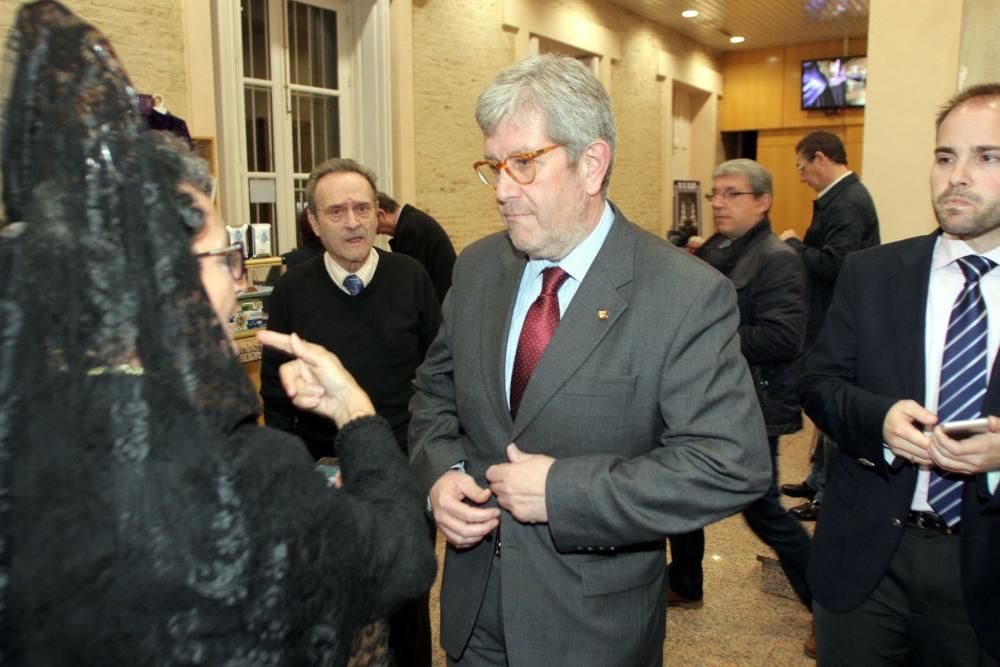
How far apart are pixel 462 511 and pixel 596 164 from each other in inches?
31.7

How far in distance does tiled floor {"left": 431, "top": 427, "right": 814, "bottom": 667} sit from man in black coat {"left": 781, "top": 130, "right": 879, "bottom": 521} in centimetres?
77

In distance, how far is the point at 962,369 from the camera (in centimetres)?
180

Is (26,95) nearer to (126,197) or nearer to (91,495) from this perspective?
(126,197)

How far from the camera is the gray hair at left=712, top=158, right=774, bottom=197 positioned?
367 cm

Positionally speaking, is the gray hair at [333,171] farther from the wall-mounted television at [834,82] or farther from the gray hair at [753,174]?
the wall-mounted television at [834,82]

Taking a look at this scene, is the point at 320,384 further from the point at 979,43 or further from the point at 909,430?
the point at 979,43

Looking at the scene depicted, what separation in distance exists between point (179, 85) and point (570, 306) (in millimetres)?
4480

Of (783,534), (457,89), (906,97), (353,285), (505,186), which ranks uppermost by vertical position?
(457,89)

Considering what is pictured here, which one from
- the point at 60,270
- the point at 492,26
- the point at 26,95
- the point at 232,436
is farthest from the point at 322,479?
the point at 492,26

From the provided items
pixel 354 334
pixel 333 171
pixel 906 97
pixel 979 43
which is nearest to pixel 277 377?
pixel 354 334


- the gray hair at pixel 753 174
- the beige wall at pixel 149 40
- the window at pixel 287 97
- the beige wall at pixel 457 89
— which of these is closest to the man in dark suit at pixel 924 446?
the gray hair at pixel 753 174

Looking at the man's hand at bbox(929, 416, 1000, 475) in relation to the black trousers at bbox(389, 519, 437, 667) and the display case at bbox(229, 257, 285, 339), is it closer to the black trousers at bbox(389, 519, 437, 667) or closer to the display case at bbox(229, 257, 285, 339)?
the black trousers at bbox(389, 519, 437, 667)

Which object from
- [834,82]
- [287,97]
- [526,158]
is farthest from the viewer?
[834,82]

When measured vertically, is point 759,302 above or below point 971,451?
above
